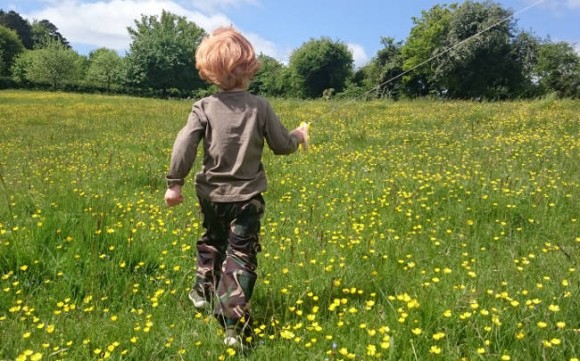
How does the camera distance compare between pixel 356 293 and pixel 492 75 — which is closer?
pixel 356 293

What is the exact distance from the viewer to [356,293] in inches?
132

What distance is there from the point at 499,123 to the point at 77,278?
9913 millimetres

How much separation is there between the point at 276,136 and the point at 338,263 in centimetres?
138

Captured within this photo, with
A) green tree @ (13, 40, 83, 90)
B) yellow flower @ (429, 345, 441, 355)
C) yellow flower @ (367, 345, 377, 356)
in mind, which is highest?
yellow flower @ (429, 345, 441, 355)

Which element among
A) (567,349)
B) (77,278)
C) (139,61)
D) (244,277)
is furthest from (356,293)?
(139,61)

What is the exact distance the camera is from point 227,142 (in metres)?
2.90

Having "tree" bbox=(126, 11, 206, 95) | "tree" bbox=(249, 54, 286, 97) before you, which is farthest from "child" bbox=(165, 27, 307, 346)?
"tree" bbox=(249, 54, 286, 97)

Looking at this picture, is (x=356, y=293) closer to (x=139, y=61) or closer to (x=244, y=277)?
(x=244, y=277)

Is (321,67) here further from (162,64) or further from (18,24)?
(18,24)

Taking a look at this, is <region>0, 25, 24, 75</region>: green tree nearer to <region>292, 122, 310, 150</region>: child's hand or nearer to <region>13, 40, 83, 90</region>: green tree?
<region>13, 40, 83, 90</region>: green tree

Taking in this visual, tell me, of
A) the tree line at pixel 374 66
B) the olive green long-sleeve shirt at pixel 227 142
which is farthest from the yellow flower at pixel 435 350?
the tree line at pixel 374 66

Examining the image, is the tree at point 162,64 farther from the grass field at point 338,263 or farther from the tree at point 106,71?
the grass field at point 338,263

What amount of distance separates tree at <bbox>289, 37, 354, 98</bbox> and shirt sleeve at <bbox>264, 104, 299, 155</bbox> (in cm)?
6687

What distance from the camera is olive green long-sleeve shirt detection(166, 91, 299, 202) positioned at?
9.52 ft
